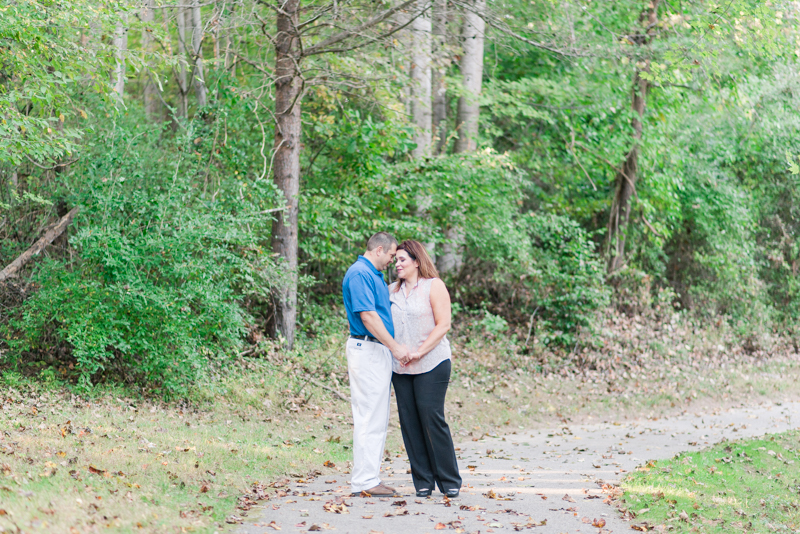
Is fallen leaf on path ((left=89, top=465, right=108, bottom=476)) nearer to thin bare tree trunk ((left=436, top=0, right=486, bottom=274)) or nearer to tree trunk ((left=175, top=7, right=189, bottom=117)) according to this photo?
tree trunk ((left=175, top=7, right=189, bottom=117))

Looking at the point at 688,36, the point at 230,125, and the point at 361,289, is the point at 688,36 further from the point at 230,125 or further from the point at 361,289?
the point at 361,289

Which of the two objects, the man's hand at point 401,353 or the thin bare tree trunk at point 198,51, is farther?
the thin bare tree trunk at point 198,51

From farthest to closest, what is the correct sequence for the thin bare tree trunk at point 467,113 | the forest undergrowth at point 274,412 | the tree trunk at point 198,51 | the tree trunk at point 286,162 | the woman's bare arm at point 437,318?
the thin bare tree trunk at point 467,113
the tree trunk at point 286,162
the tree trunk at point 198,51
the woman's bare arm at point 437,318
the forest undergrowth at point 274,412

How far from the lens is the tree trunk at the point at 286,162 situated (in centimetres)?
1222

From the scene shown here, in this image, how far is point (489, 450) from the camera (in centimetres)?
944

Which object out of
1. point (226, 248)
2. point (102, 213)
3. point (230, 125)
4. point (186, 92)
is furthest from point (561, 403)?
point (186, 92)

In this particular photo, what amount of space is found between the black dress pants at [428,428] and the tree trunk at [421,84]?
327 inches

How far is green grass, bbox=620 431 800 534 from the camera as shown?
6.09 metres

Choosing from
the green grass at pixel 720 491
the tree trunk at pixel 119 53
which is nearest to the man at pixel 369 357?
the green grass at pixel 720 491

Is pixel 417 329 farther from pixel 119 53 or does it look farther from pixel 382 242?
pixel 119 53

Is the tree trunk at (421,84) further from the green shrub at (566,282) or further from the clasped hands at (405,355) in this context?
the clasped hands at (405,355)

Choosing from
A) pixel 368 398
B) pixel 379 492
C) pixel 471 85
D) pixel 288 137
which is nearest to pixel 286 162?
pixel 288 137

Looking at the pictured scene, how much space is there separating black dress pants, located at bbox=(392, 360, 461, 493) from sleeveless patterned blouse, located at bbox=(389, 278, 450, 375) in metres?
0.07

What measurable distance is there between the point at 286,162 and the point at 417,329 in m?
6.80
